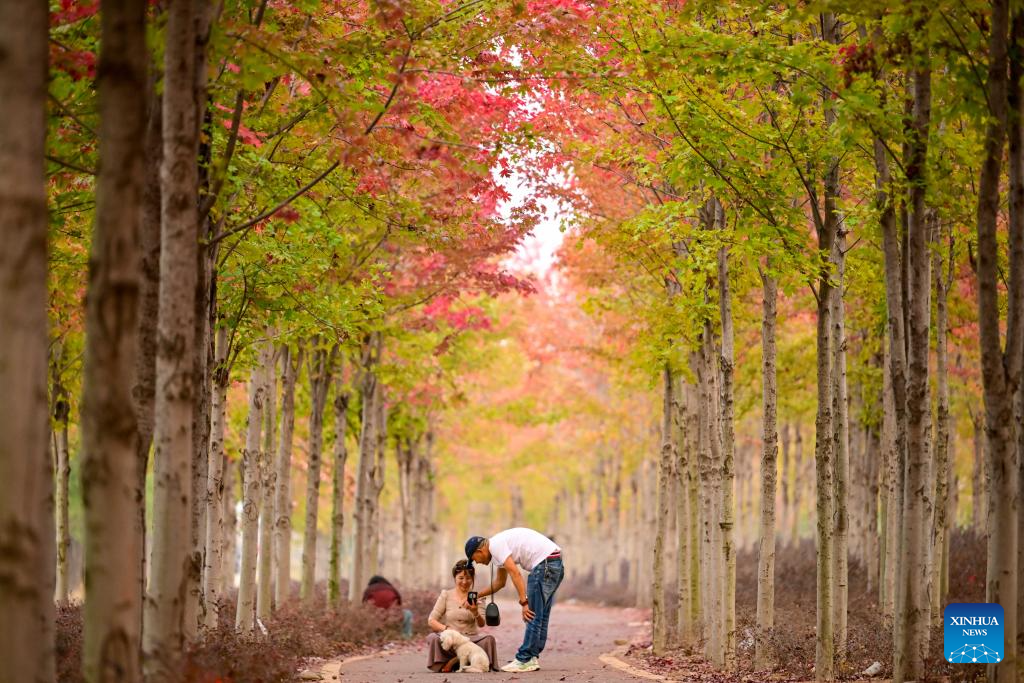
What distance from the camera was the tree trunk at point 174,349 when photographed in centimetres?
661

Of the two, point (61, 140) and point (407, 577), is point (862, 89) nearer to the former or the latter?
point (61, 140)

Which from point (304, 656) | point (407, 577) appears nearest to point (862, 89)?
point (304, 656)

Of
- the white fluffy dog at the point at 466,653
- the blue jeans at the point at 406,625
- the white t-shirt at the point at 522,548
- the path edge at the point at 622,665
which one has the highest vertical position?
the white t-shirt at the point at 522,548

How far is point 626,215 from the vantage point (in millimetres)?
18703

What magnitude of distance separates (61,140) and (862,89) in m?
6.73

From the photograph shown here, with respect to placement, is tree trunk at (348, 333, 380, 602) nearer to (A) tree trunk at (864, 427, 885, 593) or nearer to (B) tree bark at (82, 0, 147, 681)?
(A) tree trunk at (864, 427, 885, 593)

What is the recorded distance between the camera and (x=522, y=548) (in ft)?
46.4

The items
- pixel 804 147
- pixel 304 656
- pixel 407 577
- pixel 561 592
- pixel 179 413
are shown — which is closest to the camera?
pixel 179 413

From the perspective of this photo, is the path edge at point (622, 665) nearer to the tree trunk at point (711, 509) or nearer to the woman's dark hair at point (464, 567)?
the tree trunk at point (711, 509)

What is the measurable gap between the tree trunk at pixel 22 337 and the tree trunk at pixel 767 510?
878 centimetres

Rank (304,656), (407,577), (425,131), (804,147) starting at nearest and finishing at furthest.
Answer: (804,147) < (425,131) < (304,656) < (407,577)

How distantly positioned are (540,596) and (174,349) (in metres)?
8.48

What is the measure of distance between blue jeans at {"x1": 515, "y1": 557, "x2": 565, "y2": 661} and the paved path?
1.17 feet

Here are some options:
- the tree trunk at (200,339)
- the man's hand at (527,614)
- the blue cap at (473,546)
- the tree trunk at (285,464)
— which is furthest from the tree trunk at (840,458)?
the tree trunk at (285,464)
